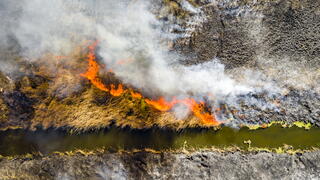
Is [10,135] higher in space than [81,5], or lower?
lower

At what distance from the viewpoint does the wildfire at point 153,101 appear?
11156 millimetres

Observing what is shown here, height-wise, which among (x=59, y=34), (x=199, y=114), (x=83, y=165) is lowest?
(x=83, y=165)

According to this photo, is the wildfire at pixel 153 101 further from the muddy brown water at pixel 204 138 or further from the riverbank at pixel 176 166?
the riverbank at pixel 176 166

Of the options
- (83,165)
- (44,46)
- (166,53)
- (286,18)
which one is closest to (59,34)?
(44,46)

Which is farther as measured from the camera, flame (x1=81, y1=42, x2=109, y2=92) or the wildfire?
flame (x1=81, y1=42, x2=109, y2=92)

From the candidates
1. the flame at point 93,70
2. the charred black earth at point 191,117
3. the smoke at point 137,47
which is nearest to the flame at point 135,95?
the charred black earth at point 191,117

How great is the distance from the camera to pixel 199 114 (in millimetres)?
11164

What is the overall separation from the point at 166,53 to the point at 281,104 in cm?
459

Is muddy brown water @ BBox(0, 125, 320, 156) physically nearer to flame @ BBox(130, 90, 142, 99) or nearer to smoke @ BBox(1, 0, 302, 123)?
smoke @ BBox(1, 0, 302, 123)

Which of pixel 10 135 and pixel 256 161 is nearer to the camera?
pixel 256 161

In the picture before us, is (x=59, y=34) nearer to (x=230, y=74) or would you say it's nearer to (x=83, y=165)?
(x=83, y=165)

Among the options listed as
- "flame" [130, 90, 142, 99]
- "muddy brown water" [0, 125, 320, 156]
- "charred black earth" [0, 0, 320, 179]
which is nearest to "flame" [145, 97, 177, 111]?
"charred black earth" [0, 0, 320, 179]

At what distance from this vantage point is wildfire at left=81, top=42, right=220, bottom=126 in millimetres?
11156

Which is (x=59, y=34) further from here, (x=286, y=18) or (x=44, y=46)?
(x=286, y=18)
